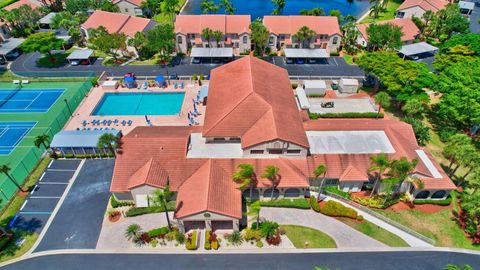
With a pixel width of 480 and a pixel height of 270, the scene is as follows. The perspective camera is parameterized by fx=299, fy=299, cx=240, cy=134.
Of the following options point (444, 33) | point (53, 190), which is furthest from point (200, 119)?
point (444, 33)

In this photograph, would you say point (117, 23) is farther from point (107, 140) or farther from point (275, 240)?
point (275, 240)

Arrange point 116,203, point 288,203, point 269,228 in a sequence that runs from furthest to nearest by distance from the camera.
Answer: point 288,203
point 116,203
point 269,228

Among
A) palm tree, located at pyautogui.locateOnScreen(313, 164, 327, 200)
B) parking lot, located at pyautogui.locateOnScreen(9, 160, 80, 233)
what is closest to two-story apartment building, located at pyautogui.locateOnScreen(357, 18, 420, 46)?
palm tree, located at pyautogui.locateOnScreen(313, 164, 327, 200)

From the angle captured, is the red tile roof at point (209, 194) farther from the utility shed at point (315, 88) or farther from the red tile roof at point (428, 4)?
the red tile roof at point (428, 4)

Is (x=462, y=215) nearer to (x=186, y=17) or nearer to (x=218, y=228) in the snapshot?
(x=218, y=228)

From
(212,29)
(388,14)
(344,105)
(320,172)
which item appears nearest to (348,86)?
(344,105)

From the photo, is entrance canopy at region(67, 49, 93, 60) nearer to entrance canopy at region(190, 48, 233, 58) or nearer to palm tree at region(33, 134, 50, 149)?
entrance canopy at region(190, 48, 233, 58)
